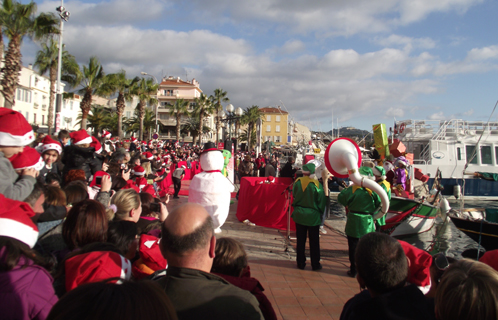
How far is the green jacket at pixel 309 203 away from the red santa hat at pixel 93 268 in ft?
12.3

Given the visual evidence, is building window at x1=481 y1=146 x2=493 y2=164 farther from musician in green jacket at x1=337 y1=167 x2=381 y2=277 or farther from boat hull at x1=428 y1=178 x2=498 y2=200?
musician in green jacket at x1=337 y1=167 x2=381 y2=277

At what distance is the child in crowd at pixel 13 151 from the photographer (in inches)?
99.1

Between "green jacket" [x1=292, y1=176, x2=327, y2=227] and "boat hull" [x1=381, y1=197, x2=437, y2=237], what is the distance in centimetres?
308

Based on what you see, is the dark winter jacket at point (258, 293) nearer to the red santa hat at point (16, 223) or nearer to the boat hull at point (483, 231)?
the red santa hat at point (16, 223)

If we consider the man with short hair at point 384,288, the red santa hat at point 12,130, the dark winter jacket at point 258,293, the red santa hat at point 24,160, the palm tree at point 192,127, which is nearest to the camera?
the man with short hair at point 384,288

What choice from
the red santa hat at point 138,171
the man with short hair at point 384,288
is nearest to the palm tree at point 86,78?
the red santa hat at point 138,171

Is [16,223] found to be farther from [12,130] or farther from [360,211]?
[360,211]

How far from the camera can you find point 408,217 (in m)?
8.11

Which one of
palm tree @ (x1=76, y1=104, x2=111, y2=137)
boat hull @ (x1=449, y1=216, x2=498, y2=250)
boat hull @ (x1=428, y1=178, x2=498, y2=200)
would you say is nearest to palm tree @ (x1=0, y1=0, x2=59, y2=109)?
boat hull @ (x1=449, y1=216, x2=498, y2=250)

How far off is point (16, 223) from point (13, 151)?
1.26 metres

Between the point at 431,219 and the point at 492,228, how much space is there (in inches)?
151

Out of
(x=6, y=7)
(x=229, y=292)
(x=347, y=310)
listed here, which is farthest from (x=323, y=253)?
(x=6, y=7)

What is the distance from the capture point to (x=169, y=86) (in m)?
67.8

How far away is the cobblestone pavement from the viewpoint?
3.92m
